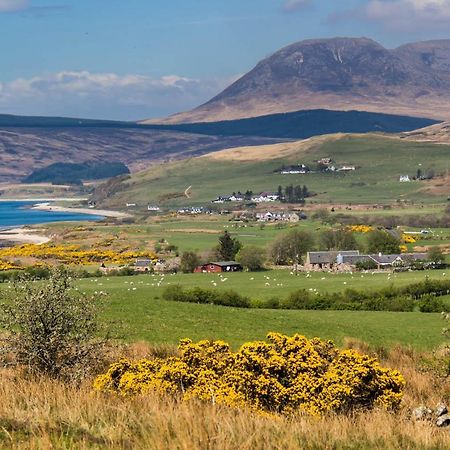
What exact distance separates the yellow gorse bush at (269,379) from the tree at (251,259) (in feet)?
228

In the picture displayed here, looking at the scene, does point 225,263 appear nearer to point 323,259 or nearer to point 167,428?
point 323,259

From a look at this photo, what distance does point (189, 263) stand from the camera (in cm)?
8544

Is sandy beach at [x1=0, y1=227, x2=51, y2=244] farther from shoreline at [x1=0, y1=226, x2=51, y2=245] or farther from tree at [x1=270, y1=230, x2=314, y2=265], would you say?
tree at [x1=270, y1=230, x2=314, y2=265]

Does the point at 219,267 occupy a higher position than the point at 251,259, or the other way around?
the point at 251,259

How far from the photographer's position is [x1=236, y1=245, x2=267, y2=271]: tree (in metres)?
84.4

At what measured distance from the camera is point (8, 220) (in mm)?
192375

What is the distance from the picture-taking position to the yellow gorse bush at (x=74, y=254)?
9445 cm

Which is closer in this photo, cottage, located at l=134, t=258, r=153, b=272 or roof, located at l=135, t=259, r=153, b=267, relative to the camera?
cottage, located at l=134, t=258, r=153, b=272

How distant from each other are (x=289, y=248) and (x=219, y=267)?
1108cm

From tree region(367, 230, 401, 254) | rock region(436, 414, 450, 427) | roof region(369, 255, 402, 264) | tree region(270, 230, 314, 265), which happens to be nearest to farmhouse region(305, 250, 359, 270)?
tree region(270, 230, 314, 265)

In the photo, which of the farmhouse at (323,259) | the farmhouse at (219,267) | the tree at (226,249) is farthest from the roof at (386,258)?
the tree at (226,249)

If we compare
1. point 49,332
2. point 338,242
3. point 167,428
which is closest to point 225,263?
point 338,242

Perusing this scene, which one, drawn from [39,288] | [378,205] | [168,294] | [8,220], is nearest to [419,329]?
[168,294]

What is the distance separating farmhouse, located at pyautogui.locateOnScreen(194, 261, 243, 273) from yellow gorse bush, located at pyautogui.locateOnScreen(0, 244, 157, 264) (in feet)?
38.1
